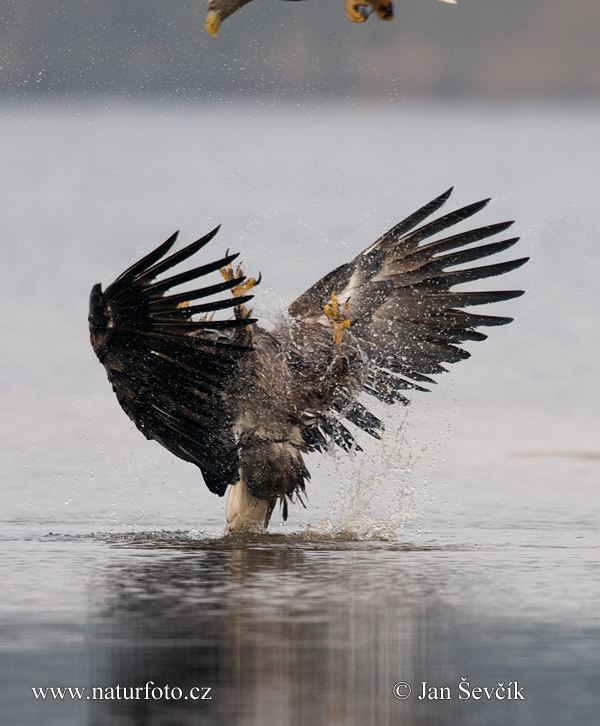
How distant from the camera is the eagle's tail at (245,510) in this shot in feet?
30.2

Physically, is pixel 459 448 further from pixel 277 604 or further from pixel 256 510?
pixel 277 604

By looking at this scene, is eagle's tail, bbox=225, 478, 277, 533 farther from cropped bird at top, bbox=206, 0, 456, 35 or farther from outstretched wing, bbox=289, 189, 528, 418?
cropped bird at top, bbox=206, 0, 456, 35

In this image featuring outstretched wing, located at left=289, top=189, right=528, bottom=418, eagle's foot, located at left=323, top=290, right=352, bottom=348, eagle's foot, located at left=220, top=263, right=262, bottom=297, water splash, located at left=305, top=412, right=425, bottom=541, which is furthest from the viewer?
outstretched wing, located at left=289, top=189, right=528, bottom=418

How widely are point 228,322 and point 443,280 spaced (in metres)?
2.36

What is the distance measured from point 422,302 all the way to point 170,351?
2360mm

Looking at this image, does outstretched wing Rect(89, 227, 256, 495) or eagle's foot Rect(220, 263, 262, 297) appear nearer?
outstretched wing Rect(89, 227, 256, 495)

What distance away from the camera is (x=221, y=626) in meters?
6.26

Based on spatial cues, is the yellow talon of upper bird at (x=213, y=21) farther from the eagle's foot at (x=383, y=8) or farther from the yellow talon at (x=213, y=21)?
the eagle's foot at (x=383, y=8)

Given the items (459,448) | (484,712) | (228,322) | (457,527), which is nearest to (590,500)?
(457,527)

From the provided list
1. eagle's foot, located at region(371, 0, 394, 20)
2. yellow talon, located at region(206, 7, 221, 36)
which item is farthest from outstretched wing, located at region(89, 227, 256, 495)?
eagle's foot, located at region(371, 0, 394, 20)

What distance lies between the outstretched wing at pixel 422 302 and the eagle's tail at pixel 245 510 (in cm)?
132

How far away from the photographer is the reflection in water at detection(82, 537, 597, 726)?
5.15m

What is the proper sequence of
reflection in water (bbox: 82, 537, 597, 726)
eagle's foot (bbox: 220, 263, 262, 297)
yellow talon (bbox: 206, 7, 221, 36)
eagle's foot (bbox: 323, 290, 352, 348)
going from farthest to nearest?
1. eagle's foot (bbox: 323, 290, 352, 348)
2. eagle's foot (bbox: 220, 263, 262, 297)
3. yellow talon (bbox: 206, 7, 221, 36)
4. reflection in water (bbox: 82, 537, 597, 726)

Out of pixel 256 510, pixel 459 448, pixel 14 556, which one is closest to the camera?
pixel 14 556
